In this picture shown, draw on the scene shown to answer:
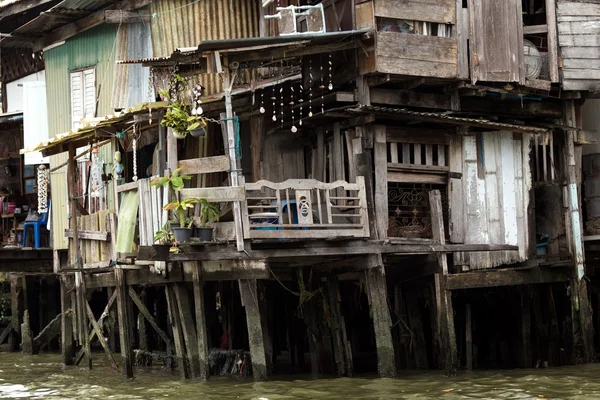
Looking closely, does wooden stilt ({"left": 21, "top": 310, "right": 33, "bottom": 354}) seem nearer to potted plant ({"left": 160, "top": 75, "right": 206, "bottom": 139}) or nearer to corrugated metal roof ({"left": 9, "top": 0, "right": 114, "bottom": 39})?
corrugated metal roof ({"left": 9, "top": 0, "right": 114, "bottom": 39})

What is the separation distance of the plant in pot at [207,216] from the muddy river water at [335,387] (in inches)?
84.6

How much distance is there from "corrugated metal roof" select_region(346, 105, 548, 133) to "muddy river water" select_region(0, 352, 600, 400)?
3.79m

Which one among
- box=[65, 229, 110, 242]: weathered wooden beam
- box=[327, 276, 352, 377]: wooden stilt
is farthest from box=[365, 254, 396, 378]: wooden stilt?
box=[65, 229, 110, 242]: weathered wooden beam

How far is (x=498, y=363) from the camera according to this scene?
69.8 ft

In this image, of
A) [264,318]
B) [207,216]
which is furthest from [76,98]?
[207,216]

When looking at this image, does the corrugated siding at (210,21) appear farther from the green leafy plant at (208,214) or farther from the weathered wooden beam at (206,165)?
the green leafy plant at (208,214)

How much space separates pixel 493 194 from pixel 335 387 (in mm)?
4533

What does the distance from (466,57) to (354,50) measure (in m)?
1.79

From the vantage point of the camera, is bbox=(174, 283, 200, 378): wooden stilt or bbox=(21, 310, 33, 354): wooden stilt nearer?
bbox=(174, 283, 200, 378): wooden stilt

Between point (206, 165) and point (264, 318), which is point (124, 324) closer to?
point (264, 318)

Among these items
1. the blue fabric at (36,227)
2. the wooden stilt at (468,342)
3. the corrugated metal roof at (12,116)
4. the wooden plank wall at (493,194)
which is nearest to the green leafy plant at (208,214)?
the wooden plank wall at (493,194)

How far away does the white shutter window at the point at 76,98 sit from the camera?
23297mm

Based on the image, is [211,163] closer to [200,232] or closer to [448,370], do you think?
[200,232]

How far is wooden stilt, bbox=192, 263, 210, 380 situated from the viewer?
55.7ft
